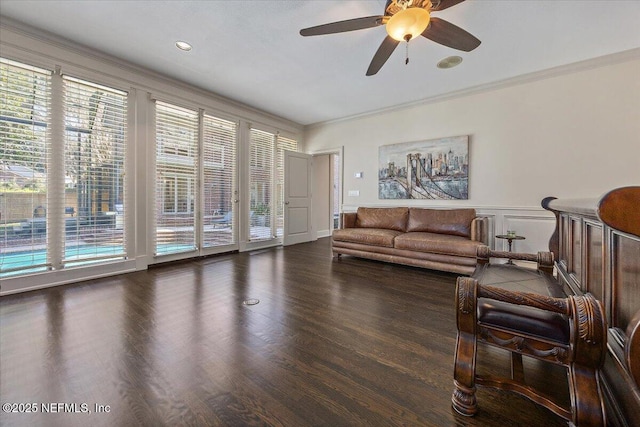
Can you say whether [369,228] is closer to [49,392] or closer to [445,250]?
[445,250]

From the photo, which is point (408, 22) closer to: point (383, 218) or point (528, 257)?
point (528, 257)

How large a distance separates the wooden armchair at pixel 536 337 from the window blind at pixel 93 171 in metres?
3.97

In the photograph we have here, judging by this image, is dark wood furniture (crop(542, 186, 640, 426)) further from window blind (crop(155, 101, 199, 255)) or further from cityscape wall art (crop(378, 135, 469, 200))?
window blind (crop(155, 101, 199, 255))

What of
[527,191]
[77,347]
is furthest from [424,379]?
[527,191]

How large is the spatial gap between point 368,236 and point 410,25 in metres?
2.76

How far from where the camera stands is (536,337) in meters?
1.05

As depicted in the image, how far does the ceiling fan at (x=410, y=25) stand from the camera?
6.00 ft

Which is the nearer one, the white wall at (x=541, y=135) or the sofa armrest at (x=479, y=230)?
the white wall at (x=541, y=135)

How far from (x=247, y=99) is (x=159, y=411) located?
4.53 m

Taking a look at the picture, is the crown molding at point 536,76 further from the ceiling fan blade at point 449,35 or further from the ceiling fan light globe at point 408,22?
the ceiling fan light globe at point 408,22

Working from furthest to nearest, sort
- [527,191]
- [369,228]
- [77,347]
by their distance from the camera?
[369,228]
[527,191]
[77,347]

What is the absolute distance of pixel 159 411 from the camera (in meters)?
1.17

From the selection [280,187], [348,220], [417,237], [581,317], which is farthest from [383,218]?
[581,317]

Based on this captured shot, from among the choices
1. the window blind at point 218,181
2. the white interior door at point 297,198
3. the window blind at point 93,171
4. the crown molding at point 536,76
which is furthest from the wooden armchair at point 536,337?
the white interior door at point 297,198
